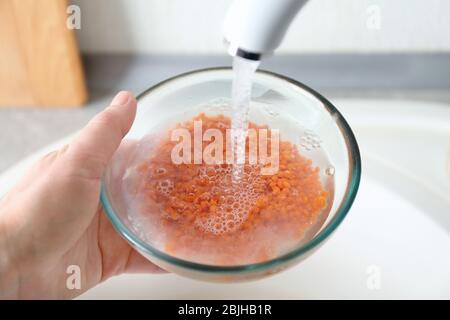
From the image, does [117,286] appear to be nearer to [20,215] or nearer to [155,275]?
[155,275]

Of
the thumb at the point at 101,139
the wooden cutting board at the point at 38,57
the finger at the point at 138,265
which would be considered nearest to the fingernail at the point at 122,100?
the thumb at the point at 101,139

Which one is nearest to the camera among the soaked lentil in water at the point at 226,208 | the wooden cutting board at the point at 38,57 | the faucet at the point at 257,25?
the faucet at the point at 257,25

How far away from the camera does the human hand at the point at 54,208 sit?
534mm

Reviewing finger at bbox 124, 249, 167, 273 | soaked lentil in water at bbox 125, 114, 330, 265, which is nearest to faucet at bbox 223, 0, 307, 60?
soaked lentil in water at bbox 125, 114, 330, 265

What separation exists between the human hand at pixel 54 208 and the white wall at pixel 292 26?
0.43m

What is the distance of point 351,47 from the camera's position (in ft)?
3.40

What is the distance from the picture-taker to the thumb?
550mm

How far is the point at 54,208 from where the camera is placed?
54cm

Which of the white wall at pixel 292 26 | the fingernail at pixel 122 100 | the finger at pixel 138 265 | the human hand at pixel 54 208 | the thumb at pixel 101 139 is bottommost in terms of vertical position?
the finger at pixel 138 265

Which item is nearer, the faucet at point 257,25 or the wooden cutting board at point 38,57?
the faucet at point 257,25
